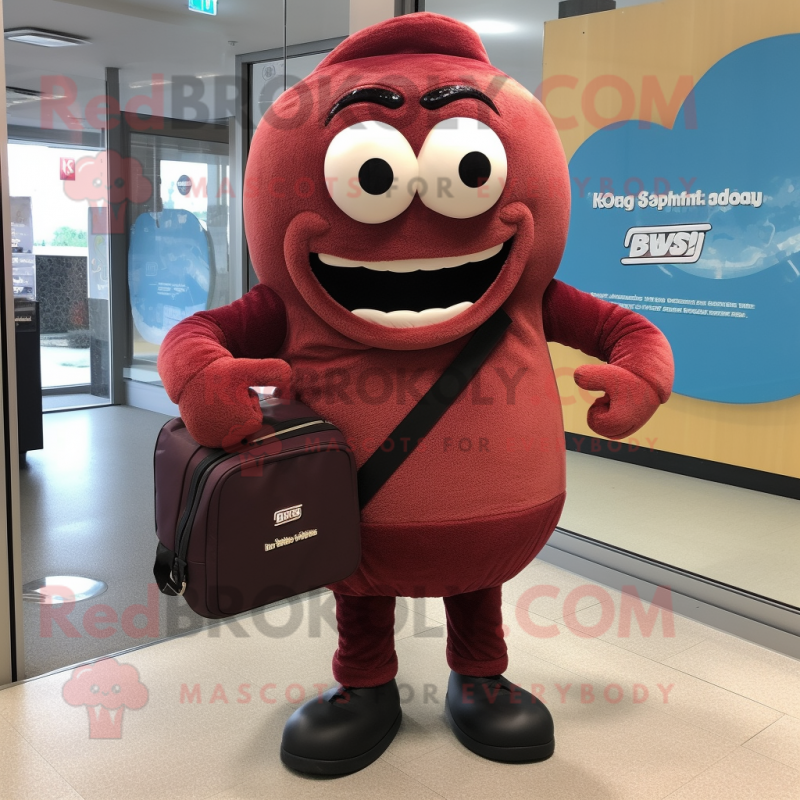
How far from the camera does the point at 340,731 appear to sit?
1.87 meters

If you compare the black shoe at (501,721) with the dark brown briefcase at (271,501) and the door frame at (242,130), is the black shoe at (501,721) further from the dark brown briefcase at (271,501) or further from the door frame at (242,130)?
the door frame at (242,130)

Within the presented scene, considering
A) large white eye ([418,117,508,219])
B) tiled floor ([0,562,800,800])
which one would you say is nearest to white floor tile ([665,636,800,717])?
tiled floor ([0,562,800,800])

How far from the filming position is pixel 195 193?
2.75 m

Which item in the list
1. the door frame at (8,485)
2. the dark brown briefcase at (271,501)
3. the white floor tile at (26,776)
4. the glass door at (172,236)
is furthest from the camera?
the glass door at (172,236)

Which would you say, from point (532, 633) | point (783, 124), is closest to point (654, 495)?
point (532, 633)

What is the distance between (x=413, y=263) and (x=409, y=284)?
5cm

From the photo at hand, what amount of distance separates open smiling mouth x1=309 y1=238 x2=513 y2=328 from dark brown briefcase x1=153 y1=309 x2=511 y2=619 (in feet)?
0.32

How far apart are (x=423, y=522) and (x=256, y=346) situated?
495mm

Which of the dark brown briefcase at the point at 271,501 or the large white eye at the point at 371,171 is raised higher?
the large white eye at the point at 371,171

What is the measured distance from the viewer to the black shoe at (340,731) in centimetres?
186

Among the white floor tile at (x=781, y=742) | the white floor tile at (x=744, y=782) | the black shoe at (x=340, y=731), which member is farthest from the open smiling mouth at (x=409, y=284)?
the white floor tile at (x=781, y=742)

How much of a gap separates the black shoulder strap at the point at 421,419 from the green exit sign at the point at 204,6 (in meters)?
1.58

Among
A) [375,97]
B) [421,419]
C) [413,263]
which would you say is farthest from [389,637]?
[375,97]

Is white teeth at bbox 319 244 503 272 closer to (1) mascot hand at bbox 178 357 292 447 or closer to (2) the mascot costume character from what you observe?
(2) the mascot costume character
